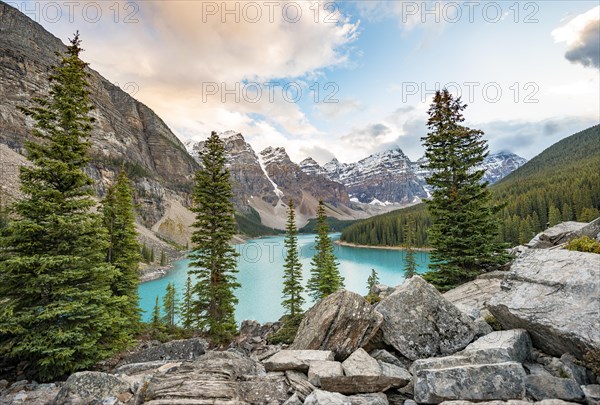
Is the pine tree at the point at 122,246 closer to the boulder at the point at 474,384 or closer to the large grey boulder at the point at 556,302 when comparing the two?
the boulder at the point at 474,384

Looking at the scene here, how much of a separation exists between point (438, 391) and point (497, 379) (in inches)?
42.5

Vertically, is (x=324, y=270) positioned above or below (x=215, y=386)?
below

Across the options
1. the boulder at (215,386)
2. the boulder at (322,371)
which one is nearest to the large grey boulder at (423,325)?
the boulder at (322,371)

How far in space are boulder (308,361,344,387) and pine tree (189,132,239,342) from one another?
55.1 feet

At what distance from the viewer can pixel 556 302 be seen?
6.16 metres

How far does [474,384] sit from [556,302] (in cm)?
299

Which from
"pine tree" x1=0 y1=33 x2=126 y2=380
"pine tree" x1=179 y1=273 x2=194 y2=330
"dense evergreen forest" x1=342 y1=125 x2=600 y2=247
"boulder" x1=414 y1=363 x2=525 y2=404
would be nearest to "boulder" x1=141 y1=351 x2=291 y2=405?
"boulder" x1=414 y1=363 x2=525 y2=404

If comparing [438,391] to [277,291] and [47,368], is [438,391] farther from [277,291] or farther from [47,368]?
[277,291]

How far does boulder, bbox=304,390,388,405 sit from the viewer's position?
16.5 feet

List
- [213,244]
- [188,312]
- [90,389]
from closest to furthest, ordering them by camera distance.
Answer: [90,389] → [188,312] → [213,244]

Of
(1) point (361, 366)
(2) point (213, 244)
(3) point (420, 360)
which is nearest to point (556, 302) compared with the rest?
(3) point (420, 360)

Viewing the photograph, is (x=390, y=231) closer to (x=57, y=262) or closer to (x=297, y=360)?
(x=297, y=360)

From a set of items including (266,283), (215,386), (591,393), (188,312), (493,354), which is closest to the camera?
(591,393)

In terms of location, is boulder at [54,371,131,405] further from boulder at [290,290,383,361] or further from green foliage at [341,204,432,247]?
green foliage at [341,204,432,247]
